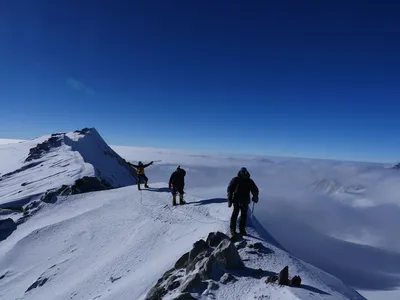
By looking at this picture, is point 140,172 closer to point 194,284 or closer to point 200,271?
point 200,271

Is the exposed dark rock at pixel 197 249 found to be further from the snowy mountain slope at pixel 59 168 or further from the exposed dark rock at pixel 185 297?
the snowy mountain slope at pixel 59 168

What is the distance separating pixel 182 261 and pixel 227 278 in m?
2.93

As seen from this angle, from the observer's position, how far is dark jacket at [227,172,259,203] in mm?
11516

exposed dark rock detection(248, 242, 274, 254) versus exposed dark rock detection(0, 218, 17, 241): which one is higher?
exposed dark rock detection(248, 242, 274, 254)

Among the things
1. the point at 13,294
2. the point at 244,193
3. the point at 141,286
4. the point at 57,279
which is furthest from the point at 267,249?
the point at 13,294

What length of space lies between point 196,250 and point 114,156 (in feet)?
196

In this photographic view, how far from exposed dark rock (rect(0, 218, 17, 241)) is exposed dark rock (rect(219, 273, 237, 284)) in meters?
23.0

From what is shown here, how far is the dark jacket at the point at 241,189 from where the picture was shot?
37.8 ft

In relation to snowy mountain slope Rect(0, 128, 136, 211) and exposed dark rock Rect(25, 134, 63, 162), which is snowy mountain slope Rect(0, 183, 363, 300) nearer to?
snowy mountain slope Rect(0, 128, 136, 211)

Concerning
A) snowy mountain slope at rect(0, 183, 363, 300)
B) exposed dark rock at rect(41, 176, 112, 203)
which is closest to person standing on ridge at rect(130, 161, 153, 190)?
snowy mountain slope at rect(0, 183, 363, 300)

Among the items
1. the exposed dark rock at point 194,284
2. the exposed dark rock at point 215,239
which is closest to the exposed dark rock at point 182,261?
the exposed dark rock at point 215,239

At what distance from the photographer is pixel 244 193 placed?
37.9ft

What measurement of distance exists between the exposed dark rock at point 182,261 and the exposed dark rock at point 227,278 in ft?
8.17

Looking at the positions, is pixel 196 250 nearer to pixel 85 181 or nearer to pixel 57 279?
pixel 57 279
